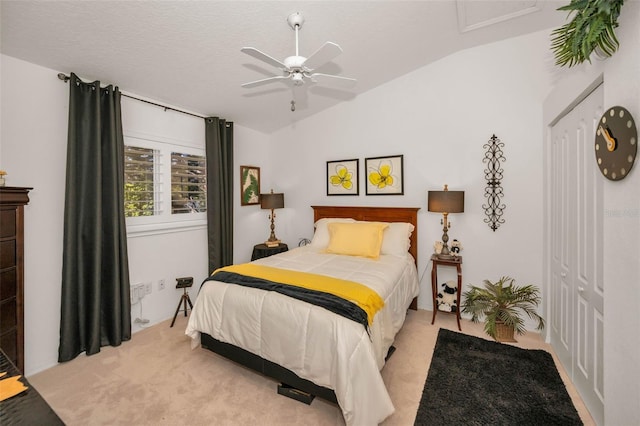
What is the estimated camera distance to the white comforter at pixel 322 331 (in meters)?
1.65

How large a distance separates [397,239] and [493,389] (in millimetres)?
1642

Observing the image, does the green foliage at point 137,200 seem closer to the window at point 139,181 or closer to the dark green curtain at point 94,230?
the window at point 139,181

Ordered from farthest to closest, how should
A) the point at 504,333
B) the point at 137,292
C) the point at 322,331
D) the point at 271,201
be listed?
the point at 271,201 → the point at 137,292 → the point at 504,333 → the point at 322,331

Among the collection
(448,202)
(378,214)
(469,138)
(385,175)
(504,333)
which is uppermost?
(469,138)

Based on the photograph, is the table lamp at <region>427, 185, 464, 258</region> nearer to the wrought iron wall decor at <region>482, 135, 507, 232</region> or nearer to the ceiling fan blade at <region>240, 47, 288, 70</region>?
the wrought iron wall decor at <region>482, 135, 507, 232</region>

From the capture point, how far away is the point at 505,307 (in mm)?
2740

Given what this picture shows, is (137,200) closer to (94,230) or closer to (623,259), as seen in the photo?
(94,230)

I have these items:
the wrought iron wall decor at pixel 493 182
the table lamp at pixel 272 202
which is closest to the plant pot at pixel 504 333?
the wrought iron wall decor at pixel 493 182

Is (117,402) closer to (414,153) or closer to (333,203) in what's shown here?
(333,203)

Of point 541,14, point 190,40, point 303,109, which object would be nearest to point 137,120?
point 190,40

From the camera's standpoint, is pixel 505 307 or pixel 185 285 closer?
pixel 505 307

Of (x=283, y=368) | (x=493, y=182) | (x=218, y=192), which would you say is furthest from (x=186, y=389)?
(x=493, y=182)

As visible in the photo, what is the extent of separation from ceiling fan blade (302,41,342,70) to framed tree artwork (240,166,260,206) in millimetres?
2555

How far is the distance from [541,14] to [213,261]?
14.7ft
